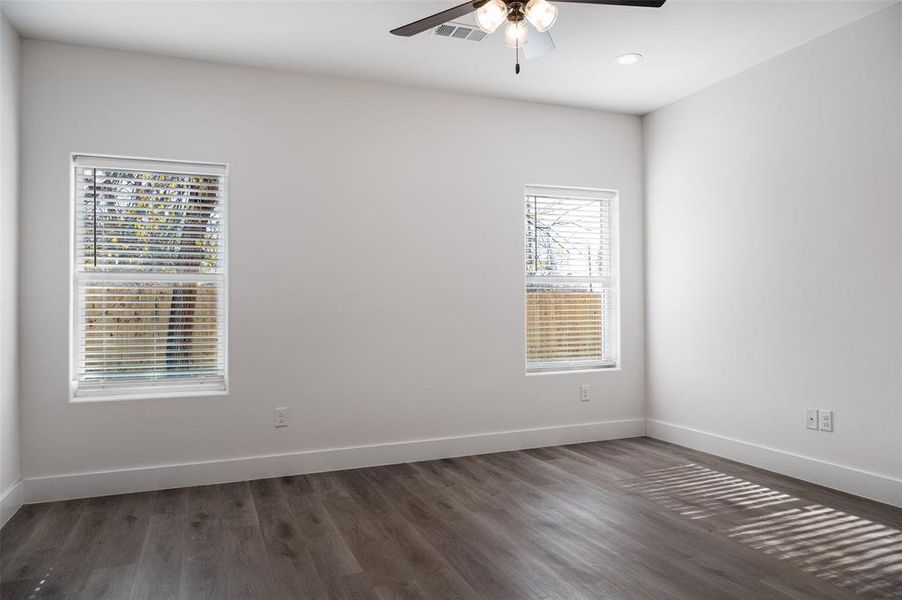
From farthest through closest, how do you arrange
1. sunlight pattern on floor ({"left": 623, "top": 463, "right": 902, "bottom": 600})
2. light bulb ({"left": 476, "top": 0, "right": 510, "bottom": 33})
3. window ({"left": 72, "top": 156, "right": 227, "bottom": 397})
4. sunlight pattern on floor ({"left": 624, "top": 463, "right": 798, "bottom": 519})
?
window ({"left": 72, "top": 156, "right": 227, "bottom": 397})
sunlight pattern on floor ({"left": 624, "top": 463, "right": 798, "bottom": 519})
sunlight pattern on floor ({"left": 623, "top": 463, "right": 902, "bottom": 600})
light bulb ({"left": 476, "top": 0, "right": 510, "bottom": 33})

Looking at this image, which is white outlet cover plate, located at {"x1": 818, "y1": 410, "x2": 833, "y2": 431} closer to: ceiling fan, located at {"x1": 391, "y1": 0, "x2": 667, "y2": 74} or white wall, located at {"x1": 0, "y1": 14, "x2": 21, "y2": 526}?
ceiling fan, located at {"x1": 391, "y1": 0, "x2": 667, "y2": 74}

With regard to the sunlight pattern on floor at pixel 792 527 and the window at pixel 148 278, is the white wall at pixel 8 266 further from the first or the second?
the sunlight pattern on floor at pixel 792 527

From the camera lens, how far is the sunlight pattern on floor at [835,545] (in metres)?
2.39

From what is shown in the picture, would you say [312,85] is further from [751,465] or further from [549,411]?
[751,465]

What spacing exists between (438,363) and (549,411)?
1.01 meters

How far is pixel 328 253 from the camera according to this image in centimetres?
405

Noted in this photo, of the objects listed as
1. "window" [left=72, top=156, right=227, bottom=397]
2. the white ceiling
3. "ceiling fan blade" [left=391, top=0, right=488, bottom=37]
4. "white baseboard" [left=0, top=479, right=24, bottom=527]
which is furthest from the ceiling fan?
"white baseboard" [left=0, top=479, right=24, bottom=527]

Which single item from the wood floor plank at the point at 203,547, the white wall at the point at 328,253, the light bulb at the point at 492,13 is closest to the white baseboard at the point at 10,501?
the white wall at the point at 328,253

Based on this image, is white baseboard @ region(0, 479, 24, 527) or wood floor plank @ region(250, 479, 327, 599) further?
white baseboard @ region(0, 479, 24, 527)

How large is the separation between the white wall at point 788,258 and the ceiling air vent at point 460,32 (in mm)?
1934

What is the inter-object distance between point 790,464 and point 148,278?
13.6 ft

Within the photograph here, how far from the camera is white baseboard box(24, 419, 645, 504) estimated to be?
3453 mm

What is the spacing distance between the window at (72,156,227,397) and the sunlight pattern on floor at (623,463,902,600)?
282 centimetres

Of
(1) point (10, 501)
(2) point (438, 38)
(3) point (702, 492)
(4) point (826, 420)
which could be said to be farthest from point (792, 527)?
(1) point (10, 501)
